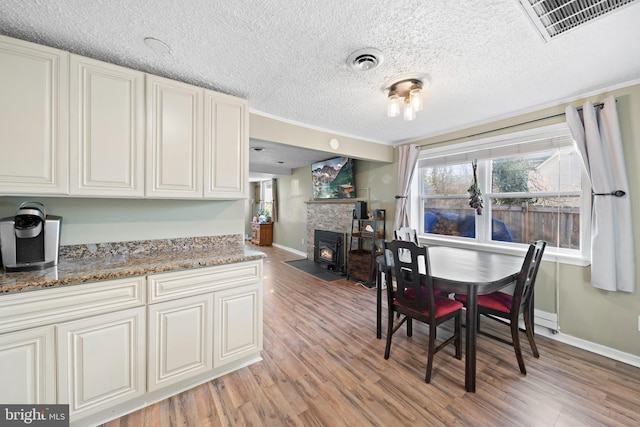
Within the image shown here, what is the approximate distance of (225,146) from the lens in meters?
2.18

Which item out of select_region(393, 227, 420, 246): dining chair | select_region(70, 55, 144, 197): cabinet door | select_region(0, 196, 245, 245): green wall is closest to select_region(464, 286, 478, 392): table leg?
select_region(393, 227, 420, 246): dining chair

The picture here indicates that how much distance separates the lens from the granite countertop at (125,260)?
4.49 feet

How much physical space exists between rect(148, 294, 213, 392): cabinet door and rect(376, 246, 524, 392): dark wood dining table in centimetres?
153

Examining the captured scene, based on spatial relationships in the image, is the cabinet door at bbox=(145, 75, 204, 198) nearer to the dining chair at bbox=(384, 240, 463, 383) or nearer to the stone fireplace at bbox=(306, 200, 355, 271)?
the dining chair at bbox=(384, 240, 463, 383)

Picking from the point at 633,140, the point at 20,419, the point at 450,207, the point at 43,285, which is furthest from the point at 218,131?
the point at 633,140

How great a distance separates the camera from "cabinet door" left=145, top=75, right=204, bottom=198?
73.8 inches

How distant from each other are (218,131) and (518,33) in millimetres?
2173

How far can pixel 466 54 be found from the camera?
1722 mm

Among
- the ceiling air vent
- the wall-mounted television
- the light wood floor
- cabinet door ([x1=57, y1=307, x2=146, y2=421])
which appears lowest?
the light wood floor

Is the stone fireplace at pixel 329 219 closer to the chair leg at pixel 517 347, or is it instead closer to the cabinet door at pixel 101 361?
the chair leg at pixel 517 347

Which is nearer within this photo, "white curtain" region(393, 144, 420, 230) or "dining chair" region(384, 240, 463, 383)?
"dining chair" region(384, 240, 463, 383)

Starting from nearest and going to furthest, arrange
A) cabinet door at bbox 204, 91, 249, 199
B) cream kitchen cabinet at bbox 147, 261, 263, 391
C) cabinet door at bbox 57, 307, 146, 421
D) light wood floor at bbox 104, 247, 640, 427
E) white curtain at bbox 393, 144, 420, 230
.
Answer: cabinet door at bbox 57, 307, 146, 421
light wood floor at bbox 104, 247, 640, 427
cream kitchen cabinet at bbox 147, 261, 263, 391
cabinet door at bbox 204, 91, 249, 199
white curtain at bbox 393, 144, 420, 230

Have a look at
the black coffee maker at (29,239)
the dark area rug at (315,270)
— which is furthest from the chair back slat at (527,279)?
the black coffee maker at (29,239)

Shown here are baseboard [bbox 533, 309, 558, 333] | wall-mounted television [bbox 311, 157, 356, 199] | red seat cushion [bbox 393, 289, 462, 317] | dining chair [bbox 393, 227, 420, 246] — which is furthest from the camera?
wall-mounted television [bbox 311, 157, 356, 199]
